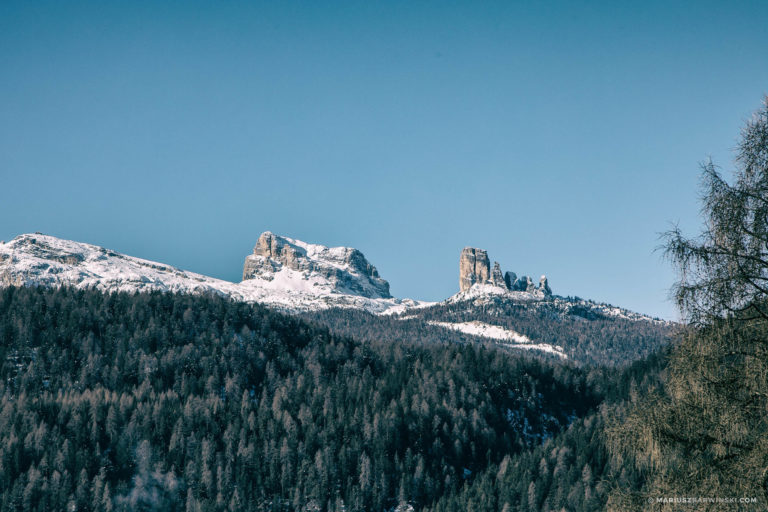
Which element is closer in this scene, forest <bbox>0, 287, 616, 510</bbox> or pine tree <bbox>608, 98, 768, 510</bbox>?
pine tree <bbox>608, 98, 768, 510</bbox>

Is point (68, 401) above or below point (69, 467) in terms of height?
→ above

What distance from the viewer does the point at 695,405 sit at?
567 inches

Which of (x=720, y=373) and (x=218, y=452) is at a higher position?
(x=720, y=373)

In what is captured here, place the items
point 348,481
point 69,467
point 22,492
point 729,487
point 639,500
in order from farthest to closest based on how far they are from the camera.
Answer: point 348,481
point 69,467
point 22,492
point 639,500
point 729,487

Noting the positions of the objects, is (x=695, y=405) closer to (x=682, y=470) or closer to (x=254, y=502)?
(x=682, y=470)

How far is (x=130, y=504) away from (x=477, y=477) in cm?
7751

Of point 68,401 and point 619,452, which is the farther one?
point 68,401

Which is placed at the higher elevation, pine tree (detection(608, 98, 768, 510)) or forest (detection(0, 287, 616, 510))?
pine tree (detection(608, 98, 768, 510))

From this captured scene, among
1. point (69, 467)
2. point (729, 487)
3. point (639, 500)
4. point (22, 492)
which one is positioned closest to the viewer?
point (729, 487)

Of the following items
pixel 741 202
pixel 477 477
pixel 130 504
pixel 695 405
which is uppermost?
pixel 741 202

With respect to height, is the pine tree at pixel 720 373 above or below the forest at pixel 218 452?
above

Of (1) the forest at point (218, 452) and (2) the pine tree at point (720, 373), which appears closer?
(2) the pine tree at point (720, 373)

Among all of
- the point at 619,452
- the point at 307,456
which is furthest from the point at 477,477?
the point at 619,452

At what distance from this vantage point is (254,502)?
156750 millimetres
